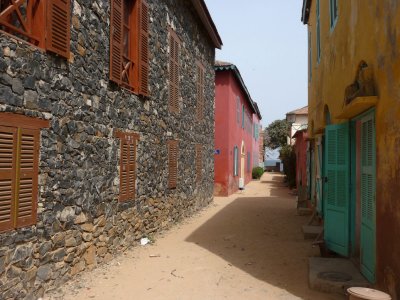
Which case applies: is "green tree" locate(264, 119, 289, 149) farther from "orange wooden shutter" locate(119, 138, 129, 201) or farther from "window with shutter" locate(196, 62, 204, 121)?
"orange wooden shutter" locate(119, 138, 129, 201)

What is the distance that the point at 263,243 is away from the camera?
8.40m

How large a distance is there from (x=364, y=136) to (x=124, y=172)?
3847 mm

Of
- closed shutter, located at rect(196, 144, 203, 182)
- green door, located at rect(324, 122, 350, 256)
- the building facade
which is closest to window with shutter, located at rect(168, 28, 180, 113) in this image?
closed shutter, located at rect(196, 144, 203, 182)

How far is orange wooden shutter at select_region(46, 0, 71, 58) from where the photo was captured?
493 cm

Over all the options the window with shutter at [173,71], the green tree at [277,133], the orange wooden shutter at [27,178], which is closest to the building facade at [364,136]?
the window with shutter at [173,71]

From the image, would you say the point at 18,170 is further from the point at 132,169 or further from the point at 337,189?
the point at 337,189

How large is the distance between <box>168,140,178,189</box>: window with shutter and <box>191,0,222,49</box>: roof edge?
401cm

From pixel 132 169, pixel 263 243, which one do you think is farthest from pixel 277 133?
pixel 132 169

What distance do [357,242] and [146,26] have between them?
542 cm

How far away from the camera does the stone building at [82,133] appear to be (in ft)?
14.4

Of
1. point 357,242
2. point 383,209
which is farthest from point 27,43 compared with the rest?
point 357,242

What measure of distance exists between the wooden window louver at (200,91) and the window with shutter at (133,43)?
5029 millimetres

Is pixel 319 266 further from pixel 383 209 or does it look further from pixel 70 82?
pixel 70 82

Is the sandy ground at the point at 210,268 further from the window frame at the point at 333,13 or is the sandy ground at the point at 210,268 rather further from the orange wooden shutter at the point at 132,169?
the window frame at the point at 333,13
